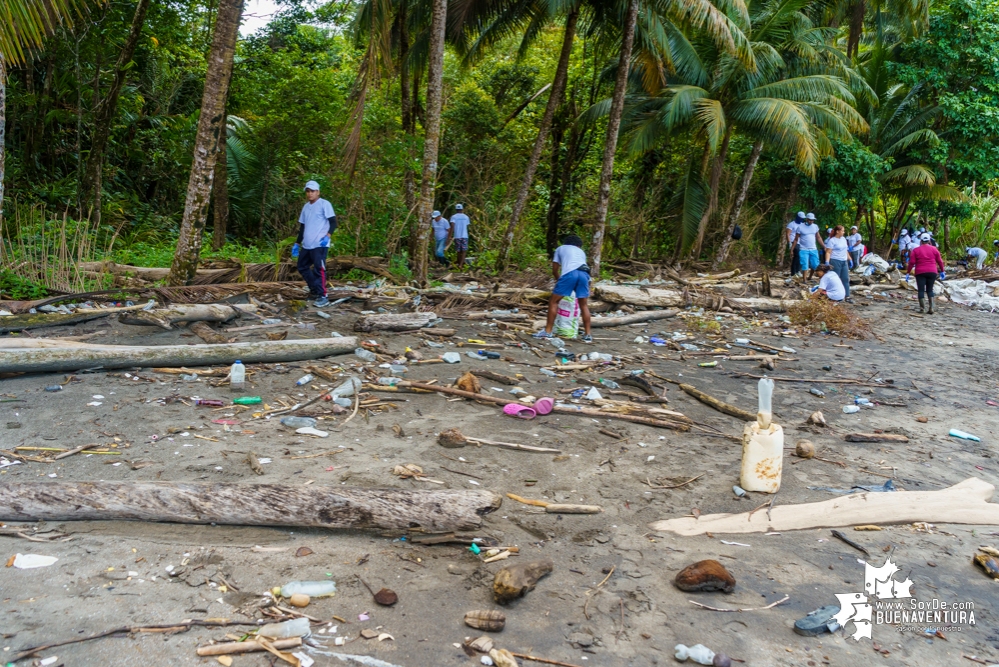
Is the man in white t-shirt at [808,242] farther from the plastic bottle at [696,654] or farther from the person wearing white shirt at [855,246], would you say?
the plastic bottle at [696,654]

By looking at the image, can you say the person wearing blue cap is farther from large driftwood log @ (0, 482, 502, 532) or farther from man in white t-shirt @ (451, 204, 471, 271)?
large driftwood log @ (0, 482, 502, 532)

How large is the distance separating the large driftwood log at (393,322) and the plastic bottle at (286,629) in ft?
18.1

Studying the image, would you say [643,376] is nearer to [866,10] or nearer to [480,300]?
[480,300]

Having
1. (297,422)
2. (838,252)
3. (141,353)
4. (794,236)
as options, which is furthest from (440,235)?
(297,422)

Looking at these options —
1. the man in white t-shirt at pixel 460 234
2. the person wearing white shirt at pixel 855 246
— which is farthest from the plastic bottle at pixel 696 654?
the person wearing white shirt at pixel 855 246

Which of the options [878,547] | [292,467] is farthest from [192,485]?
[878,547]

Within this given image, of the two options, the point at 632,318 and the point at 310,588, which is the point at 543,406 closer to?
the point at 310,588

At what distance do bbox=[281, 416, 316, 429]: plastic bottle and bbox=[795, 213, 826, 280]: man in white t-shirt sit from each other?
1360cm

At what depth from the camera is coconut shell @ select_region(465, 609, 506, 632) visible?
122 inches

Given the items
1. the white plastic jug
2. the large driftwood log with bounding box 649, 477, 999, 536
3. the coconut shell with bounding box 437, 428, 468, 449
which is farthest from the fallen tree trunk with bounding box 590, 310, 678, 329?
the large driftwood log with bounding box 649, 477, 999, 536

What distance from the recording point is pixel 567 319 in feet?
29.6

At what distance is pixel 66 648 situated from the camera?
2707 millimetres

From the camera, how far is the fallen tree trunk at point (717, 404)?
6379 mm

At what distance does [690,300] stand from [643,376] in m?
5.12
